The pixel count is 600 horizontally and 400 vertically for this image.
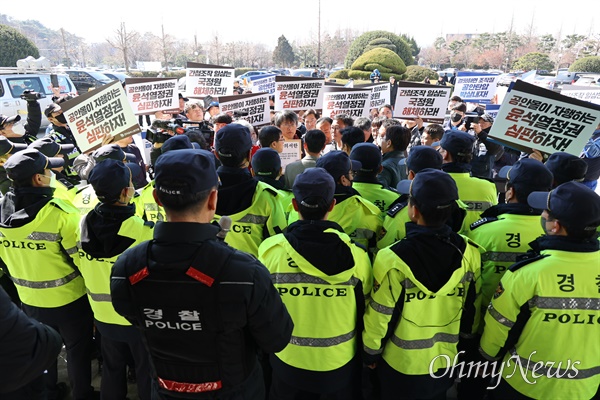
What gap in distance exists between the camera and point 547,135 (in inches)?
169

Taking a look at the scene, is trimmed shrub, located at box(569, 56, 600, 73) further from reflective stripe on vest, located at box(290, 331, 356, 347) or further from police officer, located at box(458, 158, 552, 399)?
reflective stripe on vest, located at box(290, 331, 356, 347)

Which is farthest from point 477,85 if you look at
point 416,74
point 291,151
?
point 416,74

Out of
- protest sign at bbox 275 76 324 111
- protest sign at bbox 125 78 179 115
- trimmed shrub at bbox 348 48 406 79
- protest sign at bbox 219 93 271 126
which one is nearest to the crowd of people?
protest sign at bbox 219 93 271 126

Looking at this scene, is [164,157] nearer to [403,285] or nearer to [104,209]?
[104,209]

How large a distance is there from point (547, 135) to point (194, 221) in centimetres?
408

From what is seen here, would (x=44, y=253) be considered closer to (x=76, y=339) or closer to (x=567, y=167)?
(x=76, y=339)

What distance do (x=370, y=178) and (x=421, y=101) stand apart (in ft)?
13.0

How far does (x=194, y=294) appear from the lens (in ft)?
5.33

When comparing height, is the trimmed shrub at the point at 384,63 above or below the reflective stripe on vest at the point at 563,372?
above

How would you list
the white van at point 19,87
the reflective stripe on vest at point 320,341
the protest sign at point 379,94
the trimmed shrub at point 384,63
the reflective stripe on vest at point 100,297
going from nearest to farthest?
the reflective stripe on vest at point 320,341, the reflective stripe on vest at point 100,297, the protest sign at point 379,94, the white van at point 19,87, the trimmed shrub at point 384,63

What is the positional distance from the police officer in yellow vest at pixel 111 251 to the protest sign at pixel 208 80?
22.4 feet

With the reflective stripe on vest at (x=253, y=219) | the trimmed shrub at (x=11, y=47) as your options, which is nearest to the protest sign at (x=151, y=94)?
the reflective stripe on vest at (x=253, y=219)

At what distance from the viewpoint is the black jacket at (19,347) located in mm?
1669

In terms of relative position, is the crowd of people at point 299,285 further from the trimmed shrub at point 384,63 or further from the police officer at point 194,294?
the trimmed shrub at point 384,63
